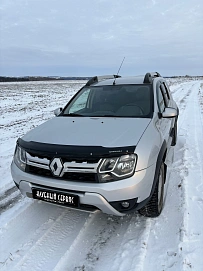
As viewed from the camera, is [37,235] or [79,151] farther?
[37,235]

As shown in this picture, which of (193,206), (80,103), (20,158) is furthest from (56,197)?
(80,103)

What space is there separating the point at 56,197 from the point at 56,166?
35 centimetres

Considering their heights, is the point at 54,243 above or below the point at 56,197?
below

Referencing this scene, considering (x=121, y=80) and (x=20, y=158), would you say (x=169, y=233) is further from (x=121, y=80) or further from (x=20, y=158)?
(x=121, y=80)

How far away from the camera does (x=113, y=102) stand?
4.11m

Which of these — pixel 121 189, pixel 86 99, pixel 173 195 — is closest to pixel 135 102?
pixel 86 99

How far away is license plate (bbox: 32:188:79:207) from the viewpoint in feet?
8.67

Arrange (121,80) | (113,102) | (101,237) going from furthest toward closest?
(121,80)
(113,102)
(101,237)

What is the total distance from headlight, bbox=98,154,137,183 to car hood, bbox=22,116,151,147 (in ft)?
0.57

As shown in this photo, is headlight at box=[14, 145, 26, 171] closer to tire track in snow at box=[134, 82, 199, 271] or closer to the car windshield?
the car windshield

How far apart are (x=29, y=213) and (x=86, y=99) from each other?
2.21m

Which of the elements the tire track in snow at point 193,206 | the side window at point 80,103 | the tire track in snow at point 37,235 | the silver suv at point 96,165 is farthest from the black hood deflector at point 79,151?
the side window at point 80,103

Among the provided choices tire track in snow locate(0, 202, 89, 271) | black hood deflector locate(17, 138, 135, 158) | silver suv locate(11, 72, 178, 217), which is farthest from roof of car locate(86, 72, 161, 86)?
tire track in snow locate(0, 202, 89, 271)

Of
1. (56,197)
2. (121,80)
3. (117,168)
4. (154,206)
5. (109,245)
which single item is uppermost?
(121,80)
